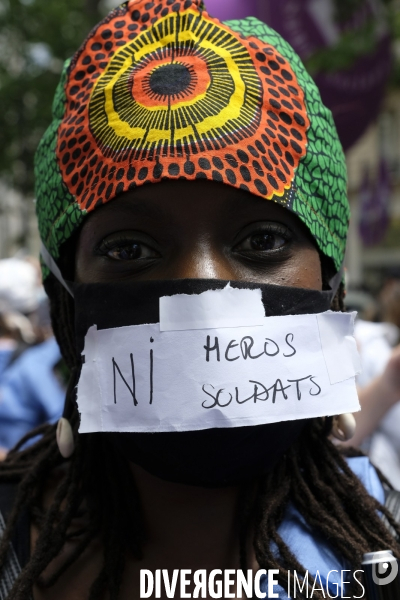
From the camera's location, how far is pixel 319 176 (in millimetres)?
1648

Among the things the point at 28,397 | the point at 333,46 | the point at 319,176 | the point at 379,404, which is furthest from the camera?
the point at 333,46

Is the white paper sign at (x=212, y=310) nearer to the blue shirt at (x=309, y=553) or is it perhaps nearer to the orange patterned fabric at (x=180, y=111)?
the orange patterned fabric at (x=180, y=111)

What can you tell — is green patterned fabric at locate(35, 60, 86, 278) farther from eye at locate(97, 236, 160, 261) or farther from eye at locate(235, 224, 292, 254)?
eye at locate(235, 224, 292, 254)

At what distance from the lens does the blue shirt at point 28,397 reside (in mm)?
3994

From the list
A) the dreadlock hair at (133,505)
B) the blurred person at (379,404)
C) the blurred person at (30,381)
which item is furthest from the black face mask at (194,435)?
the blurred person at (30,381)

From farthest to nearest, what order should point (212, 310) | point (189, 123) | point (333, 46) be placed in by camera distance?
point (333, 46)
point (189, 123)
point (212, 310)

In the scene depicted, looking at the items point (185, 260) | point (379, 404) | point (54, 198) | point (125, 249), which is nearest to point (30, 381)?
point (379, 404)

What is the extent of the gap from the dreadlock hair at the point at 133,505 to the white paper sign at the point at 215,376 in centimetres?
23

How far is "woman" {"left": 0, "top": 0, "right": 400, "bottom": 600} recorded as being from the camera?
151cm

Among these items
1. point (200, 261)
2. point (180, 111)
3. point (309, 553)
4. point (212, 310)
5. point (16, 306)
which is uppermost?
point (16, 306)

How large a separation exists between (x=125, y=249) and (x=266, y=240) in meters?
0.30

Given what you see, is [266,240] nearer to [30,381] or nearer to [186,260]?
[186,260]

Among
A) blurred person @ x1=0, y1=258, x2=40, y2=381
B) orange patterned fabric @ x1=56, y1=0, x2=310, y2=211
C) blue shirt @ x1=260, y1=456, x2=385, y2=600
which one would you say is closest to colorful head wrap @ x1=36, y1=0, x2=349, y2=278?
orange patterned fabric @ x1=56, y1=0, x2=310, y2=211

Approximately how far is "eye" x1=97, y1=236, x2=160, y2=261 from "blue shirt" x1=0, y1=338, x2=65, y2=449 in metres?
2.48
